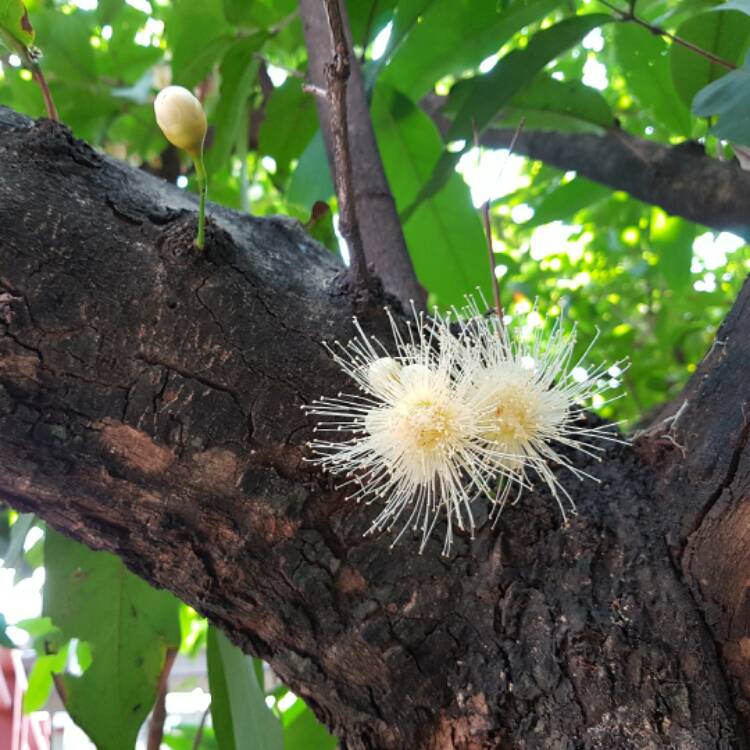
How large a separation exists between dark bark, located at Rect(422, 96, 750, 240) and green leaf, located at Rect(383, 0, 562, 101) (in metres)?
0.28

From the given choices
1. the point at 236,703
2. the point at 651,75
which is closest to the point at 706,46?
the point at 651,75

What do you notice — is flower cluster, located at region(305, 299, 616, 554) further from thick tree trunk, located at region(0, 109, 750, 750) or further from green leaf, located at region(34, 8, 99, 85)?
green leaf, located at region(34, 8, 99, 85)

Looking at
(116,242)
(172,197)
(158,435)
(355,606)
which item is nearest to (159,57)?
(172,197)

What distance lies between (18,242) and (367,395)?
366 mm

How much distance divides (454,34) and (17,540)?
39.1 inches

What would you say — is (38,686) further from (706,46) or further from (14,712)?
(706,46)

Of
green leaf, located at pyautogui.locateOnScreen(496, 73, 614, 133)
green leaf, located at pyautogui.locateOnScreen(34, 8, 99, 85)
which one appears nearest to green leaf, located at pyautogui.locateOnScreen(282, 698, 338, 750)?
green leaf, located at pyautogui.locateOnScreen(496, 73, 614, 133)

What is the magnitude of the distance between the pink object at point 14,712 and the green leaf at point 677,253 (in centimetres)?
161

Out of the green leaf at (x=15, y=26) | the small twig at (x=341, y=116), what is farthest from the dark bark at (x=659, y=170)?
the green leaf at (x=15, y=26)

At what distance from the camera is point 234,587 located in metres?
0.77

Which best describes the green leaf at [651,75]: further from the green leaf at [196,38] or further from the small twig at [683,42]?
the green leaf at [196,38]

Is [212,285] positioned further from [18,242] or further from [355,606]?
[355,606]

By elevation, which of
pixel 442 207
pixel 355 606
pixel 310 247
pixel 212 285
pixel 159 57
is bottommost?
pixel 355 606

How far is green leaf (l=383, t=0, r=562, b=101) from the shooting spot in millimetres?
1219
